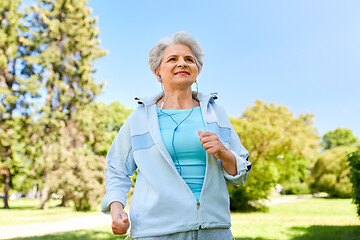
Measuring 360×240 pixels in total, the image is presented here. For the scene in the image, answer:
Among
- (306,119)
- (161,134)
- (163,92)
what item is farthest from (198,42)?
(306,119)

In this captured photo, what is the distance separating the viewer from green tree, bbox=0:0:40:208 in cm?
2038

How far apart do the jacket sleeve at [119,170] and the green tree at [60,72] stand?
19.3m

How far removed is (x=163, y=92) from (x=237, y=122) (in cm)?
1571

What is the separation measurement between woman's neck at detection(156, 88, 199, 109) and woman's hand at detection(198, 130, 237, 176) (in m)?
0.36

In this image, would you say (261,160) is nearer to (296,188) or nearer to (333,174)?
(333,174)

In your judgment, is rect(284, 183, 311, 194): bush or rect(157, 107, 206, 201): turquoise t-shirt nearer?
rect(157, 107, 206, 201): turquoise t-shirt

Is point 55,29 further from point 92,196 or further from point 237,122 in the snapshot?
point 237,122

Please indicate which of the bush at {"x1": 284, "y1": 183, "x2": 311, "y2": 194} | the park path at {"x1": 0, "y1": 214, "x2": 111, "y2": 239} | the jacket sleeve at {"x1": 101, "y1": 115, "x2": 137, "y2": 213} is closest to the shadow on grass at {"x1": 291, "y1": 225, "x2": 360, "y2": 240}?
the park path at {"x1": 0, "y1": 214, "x2": 111, "y2": 239}

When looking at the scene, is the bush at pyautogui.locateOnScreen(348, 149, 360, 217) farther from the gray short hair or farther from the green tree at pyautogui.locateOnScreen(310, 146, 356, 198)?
the green tree at pyautogui.locateOnScreen(310, 146, 356, 198)

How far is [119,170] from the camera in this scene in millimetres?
1691

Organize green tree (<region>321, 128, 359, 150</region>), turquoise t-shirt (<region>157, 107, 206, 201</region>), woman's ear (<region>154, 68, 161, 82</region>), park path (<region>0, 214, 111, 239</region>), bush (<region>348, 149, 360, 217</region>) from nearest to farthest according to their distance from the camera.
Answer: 1. turquoise t-shirt (<region>157, 107, 206, 201</region>)
2. woman's ear (<region>154, 68, 161, 82</region>)
3. bush (<region>348, 149, 360, 217</region>)
4. park path (<region>0, 214, 111, 239</region>)
5. green tree (<region>321, 128, 359, 150</region>)

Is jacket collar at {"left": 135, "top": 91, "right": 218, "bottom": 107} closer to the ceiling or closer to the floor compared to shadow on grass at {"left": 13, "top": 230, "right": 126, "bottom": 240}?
closer to the ceiling

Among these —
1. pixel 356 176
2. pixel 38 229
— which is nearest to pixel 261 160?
pixel 356 176

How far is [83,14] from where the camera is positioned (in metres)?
21.9
